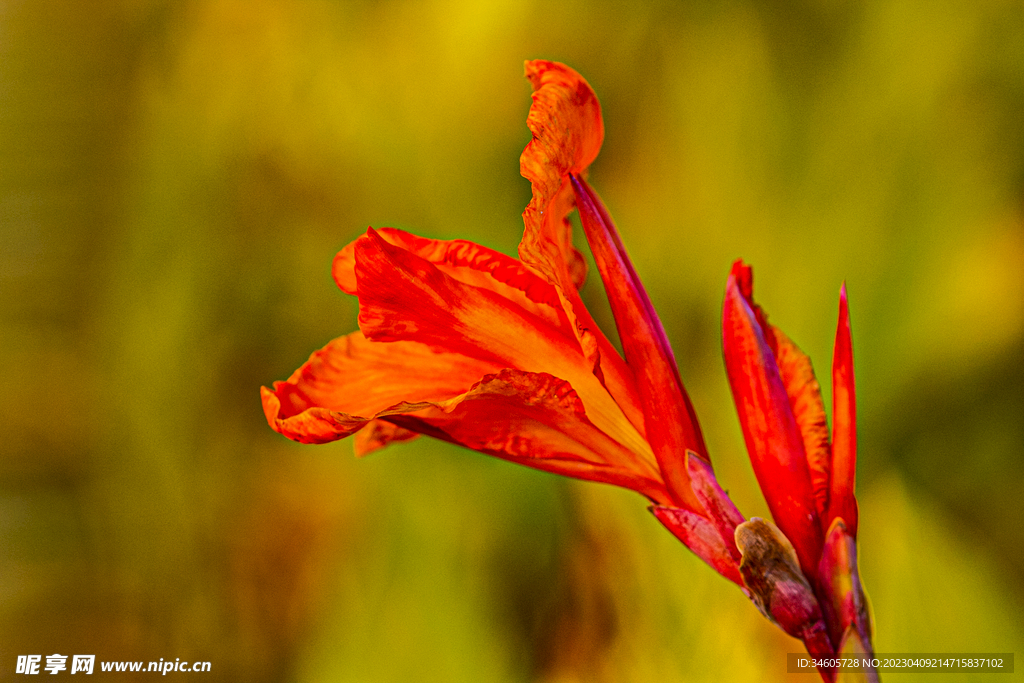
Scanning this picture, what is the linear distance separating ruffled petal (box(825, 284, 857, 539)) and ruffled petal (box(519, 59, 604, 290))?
185 millimetres

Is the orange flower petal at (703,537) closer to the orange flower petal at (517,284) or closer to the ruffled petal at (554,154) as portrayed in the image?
the orange flower petal at (517,284)

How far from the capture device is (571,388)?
0.48 m

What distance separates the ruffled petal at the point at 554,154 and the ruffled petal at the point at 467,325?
1.8 inches

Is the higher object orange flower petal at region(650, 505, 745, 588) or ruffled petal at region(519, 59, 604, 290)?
ruffled petal at region(519, 59, 604, 290)

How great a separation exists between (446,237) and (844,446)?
0.39 metres

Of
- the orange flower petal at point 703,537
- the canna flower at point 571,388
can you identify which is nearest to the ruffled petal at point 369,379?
the canna flower at point 571,388

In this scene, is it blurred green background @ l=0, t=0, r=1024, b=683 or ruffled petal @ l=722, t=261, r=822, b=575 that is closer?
ruffled petal @ l=722, t=261, r=822, b=575

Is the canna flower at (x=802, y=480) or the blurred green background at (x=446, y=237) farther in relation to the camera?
the blurred green background at (x=446, y=237)

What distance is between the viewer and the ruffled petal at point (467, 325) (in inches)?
18.9

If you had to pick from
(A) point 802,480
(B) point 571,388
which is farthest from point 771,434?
(B) point 571,388

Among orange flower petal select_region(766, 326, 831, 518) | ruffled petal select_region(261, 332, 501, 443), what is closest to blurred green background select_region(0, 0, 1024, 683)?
orange flower petal select_region(766, 326, 831, 518)

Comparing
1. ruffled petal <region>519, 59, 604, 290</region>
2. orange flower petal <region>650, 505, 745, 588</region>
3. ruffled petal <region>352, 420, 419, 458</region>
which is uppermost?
ruffled petal <region>519, 59, 604, 290</region>

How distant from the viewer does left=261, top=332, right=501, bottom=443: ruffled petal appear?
51cm

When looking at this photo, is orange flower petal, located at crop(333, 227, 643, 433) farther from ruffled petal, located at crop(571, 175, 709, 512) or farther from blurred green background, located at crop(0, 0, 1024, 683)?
blurred green background, located at crop(0, 0, 1024, 683)
